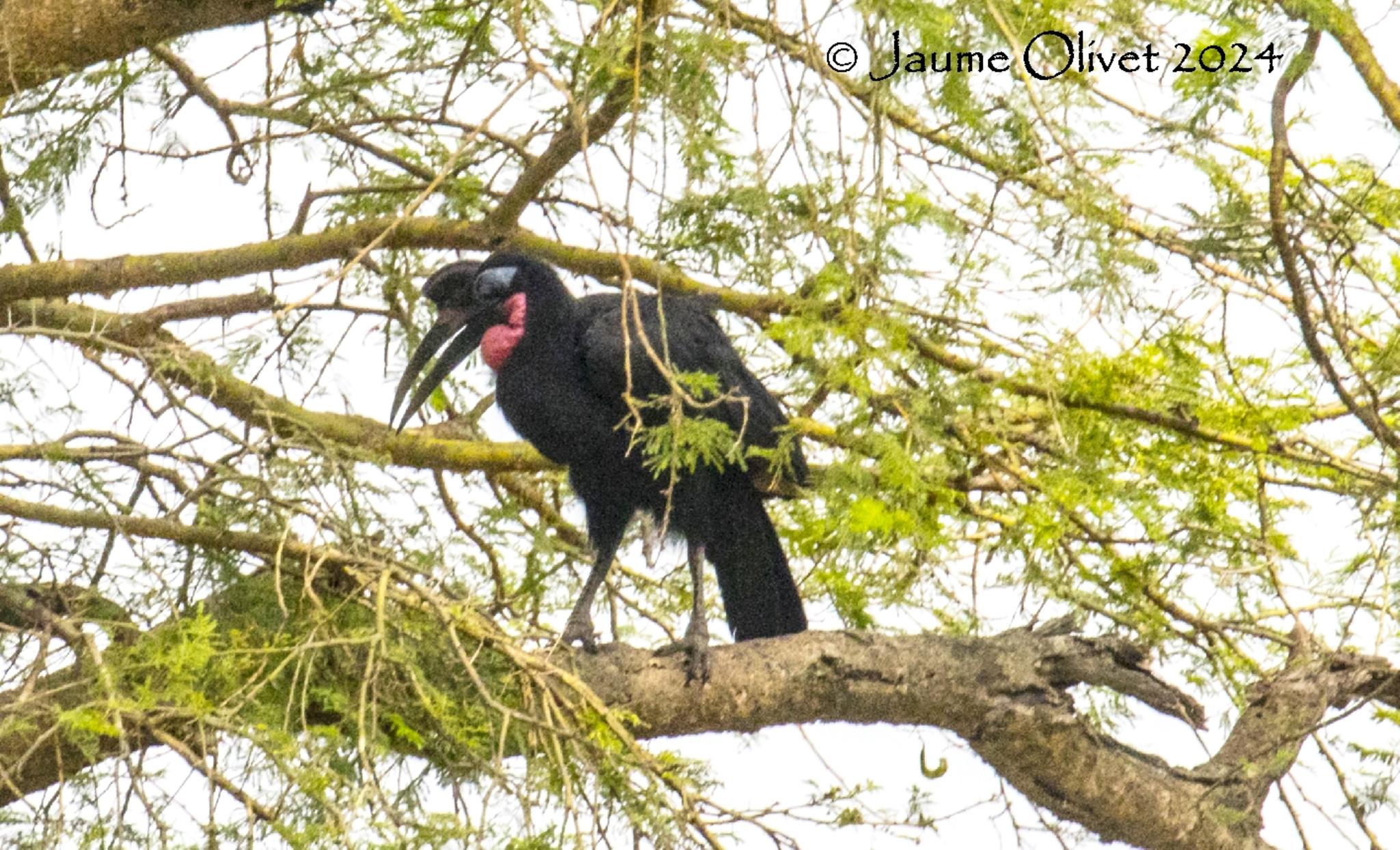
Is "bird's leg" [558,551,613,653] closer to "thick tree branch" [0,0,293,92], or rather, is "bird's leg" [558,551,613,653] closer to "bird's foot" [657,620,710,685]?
"bird's foot" [657,620,710,685]

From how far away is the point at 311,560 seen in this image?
2.67 m

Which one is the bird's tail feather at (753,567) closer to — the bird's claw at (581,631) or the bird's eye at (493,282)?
the bird's claw at (581,631)

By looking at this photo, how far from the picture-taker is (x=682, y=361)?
10.7 feet

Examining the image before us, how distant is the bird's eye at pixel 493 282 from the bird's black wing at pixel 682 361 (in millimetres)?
230

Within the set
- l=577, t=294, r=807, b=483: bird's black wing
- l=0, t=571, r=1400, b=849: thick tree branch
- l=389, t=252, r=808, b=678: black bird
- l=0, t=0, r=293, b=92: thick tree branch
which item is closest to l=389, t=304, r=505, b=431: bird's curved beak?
l=389, t=252, r=808, b=678: black bird

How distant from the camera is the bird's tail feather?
11.9ft

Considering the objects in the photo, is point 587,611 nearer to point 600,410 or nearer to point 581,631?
point 581,631

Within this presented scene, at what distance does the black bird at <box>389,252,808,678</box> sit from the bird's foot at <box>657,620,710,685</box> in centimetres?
9

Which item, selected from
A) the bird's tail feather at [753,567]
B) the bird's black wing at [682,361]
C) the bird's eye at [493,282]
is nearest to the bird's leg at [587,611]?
the bird's tail feather at [753,567]

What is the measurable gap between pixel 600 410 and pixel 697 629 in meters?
0.53

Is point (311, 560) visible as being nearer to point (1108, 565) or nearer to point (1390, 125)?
point (1108, 565)

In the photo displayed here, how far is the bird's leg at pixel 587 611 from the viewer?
3516 millimetres

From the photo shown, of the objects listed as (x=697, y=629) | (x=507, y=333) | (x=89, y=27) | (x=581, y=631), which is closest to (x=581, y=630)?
(x=581, y=631)

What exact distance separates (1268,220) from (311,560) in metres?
1.70
